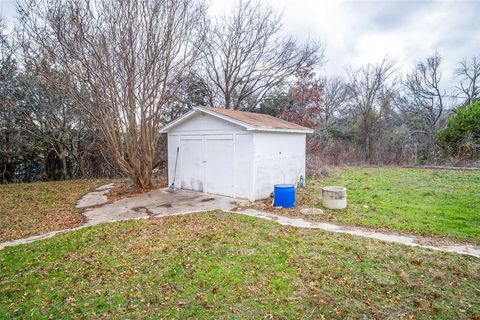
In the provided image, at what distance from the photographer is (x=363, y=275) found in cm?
382

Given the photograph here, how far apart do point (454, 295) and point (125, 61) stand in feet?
30.1

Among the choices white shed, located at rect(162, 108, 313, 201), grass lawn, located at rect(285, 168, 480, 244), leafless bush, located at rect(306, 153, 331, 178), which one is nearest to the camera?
grass lawn, located at rect(285, 168, 480, 244)

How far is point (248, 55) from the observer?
16.5m

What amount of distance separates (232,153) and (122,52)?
14.8 ft

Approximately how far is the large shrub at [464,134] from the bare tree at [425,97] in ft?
10.9

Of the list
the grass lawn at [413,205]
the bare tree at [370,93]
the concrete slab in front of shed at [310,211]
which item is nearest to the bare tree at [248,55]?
the bare tree at [370,93]

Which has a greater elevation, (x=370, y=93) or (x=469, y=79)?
(x=469, y=79)

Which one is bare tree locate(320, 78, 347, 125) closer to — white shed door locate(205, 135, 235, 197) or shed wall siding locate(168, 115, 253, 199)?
shed wall siding locate(168, 115, 253, 199)

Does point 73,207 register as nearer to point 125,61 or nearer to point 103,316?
point 125,61

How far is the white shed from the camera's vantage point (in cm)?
838

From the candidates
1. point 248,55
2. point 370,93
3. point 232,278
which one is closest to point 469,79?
point 370,93

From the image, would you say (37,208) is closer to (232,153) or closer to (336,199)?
(232,153)

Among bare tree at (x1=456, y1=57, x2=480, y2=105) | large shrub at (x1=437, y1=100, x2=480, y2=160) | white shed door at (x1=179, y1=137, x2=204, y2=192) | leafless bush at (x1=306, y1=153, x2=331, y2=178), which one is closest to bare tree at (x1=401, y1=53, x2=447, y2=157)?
bare tree at (x1=456, y1=57, x2=480, y2=105)

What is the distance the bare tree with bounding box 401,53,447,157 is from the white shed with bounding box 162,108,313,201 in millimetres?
15550
